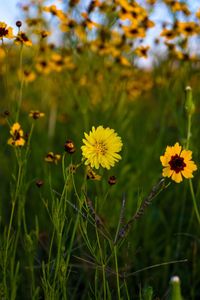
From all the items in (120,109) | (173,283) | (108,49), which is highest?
(108,49)

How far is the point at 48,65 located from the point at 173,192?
92cm

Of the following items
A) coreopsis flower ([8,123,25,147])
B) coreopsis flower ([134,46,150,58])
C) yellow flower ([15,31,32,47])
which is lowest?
coreopsis flower ([8,123,25,147])

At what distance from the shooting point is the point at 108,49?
1942mm

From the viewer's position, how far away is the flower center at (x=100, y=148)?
0.86 metres

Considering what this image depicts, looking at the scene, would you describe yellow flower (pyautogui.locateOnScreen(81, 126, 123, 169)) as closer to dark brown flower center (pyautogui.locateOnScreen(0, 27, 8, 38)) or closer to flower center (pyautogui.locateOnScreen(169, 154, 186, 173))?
flower center (pyautogui.locateOnScreen(169, 154, 186, 173))

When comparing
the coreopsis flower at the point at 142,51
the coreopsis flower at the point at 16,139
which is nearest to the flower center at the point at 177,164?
the coreopsis flower at the point at 16,139

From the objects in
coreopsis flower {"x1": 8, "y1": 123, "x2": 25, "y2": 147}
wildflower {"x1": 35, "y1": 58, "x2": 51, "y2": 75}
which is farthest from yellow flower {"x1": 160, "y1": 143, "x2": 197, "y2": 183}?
wildflower {"x1": 35, "y1": 58, "x2": 51, "y2": 75}

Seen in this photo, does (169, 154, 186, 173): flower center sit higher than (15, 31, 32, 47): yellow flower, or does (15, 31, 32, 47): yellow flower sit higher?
(15, 31, 32, 47): yellow flower

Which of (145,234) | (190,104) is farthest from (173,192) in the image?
(190,104)

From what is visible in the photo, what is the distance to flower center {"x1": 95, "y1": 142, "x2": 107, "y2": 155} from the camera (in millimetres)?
856

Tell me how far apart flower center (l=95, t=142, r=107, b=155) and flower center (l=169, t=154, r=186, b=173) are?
0.13m

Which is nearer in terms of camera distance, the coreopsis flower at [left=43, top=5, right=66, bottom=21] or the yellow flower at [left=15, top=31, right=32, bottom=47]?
the yellow flower at [left=15, top=31, right=32, bottom=47]

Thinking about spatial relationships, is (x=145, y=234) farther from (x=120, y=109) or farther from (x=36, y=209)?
(x=120, y=109)

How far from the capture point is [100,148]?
860 mm
